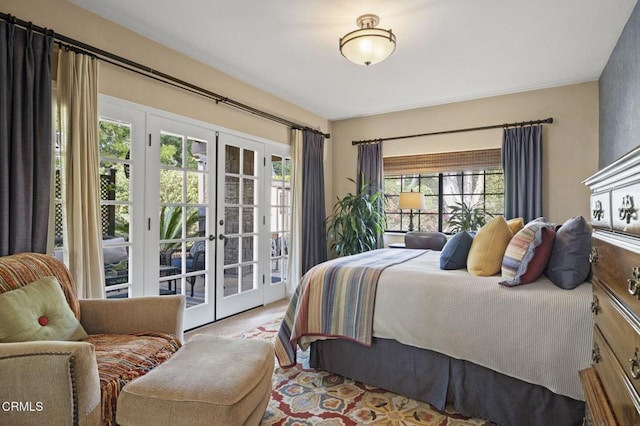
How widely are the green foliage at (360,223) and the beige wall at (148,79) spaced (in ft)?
4.75

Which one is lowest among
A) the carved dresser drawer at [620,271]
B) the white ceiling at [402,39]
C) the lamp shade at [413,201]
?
the carved dresser drawer at [620,271]

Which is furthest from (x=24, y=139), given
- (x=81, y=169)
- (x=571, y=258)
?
(x=571, y=258)

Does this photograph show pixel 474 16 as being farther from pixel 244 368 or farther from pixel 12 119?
pixel 12 119

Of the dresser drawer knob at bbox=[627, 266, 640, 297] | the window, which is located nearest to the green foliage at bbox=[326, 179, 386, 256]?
the window

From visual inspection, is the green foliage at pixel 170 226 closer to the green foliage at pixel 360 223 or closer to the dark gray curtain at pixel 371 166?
the green foliage at pixel 360 223

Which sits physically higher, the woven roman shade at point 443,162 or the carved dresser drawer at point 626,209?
the woven roman shade at point 443,162

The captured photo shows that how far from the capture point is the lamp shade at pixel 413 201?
4.54m

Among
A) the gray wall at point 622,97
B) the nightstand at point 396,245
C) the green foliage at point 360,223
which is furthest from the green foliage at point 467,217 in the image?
the gray wall at point 622,97

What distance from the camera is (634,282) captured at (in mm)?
732

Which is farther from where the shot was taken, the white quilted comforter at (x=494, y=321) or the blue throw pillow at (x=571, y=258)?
the blue throw pillow at (x=571, y=258)

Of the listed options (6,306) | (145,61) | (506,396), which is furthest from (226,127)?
(506,396)

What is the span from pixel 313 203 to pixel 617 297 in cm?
405

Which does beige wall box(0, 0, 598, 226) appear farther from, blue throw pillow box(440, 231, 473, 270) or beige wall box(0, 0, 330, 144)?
blue throw pillow box(440, 231, 473, 270)

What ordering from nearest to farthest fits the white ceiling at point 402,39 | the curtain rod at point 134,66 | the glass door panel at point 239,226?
the curtain rod at point 134,66 < the white ceiling at point 402,39 < the glass door panel at point 239,226
